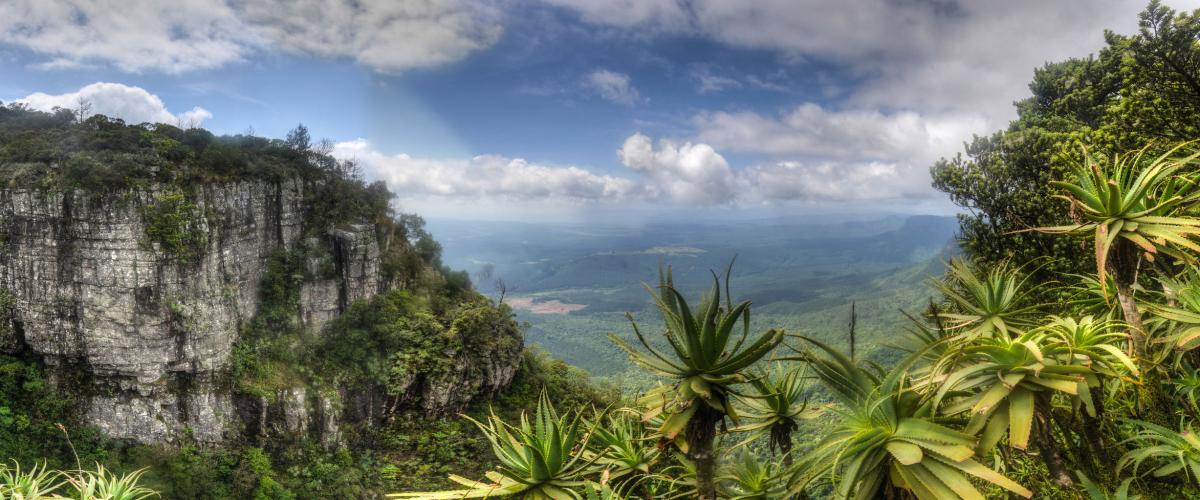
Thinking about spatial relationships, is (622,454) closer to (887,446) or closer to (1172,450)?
(887,446)

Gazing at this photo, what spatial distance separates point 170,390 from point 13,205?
10903 millimetres

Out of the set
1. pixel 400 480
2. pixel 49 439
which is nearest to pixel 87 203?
pixel 49 439

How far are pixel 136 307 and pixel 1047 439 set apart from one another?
32.9 metres

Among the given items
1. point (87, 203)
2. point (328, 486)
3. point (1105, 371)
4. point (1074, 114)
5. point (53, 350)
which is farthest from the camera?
point (328, 486)

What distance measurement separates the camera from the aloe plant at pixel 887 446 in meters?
2.60

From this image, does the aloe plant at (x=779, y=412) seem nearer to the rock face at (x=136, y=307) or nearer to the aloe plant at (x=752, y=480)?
the aloe plant at (x=752, y=480)

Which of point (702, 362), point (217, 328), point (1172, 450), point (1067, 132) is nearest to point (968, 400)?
point (1172, 450)

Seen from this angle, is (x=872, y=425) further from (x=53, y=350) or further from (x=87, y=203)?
(x=53, y=350)

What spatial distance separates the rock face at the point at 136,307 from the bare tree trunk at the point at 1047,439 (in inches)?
Result: 1201

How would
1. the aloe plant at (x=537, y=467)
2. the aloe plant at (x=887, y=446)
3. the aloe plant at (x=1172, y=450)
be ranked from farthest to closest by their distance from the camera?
the aloe plant at (x=537, y=467), the aloe plant at (x=1172, y=450), the aloe plant at (x=887, y=446)

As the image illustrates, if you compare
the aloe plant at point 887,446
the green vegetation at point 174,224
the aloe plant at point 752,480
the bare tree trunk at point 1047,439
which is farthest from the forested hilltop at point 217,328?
the bare tree trunk at point 1047,439

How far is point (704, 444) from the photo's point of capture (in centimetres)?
354

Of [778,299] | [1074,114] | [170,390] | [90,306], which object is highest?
[1074,114]

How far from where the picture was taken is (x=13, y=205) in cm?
2358
